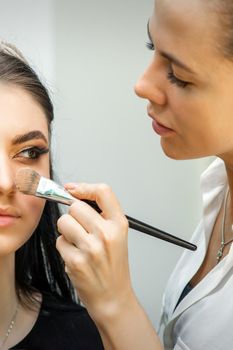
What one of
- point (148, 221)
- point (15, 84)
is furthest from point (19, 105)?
point (148, 221)

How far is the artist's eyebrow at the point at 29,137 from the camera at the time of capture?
28.0 inches

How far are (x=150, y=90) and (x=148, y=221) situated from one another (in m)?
0.61

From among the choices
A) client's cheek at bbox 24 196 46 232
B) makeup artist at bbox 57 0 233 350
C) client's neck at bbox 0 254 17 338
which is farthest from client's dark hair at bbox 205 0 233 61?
client's neck at bbox 0 254 17 338

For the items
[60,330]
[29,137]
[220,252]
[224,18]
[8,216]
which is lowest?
[60,330]

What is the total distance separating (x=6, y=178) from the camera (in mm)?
674

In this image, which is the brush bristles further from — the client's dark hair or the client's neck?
the client's dark hair

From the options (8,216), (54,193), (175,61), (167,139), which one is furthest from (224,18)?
(8,216)

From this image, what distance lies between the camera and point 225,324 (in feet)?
2.22

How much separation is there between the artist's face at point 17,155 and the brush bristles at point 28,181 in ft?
0.10

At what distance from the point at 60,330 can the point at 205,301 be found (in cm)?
27

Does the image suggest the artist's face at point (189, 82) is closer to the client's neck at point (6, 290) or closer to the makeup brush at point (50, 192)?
the makeup brush at point (50, 192)

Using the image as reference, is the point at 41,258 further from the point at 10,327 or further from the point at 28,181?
the point at 28,181

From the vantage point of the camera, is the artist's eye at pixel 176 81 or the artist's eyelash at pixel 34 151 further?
the artist's eyelash at pixel 34 151

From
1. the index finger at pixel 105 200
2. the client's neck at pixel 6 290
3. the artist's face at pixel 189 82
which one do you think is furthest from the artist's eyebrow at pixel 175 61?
the client's neck at pixel 6 290
